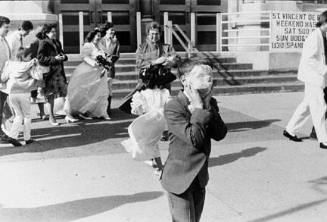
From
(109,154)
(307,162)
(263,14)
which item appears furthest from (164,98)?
(263,14)

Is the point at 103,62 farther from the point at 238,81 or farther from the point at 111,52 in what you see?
the point at 238,81

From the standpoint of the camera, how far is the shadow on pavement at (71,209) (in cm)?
471

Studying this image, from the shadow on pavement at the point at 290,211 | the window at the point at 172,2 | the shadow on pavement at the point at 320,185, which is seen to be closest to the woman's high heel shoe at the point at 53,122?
the shadow on pavement at the point at 320,185

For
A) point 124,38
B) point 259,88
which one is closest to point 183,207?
point 259,88

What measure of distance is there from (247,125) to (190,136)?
6126 mm

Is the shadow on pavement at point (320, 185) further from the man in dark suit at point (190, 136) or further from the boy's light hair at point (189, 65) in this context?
the boy's light hair at point (189, 65)

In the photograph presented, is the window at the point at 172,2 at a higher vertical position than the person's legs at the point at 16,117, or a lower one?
higher

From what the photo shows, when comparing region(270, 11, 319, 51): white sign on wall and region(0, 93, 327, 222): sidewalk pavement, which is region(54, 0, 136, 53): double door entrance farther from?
region(0, 93, 327, 222): sidewalk pavement

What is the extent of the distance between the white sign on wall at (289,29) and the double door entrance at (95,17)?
4511mm

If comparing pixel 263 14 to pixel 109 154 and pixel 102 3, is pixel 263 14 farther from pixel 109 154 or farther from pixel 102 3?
pixel 109 154

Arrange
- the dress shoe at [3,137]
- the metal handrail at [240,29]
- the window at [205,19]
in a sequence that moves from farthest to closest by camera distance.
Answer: the window at [205,19] < the metal handrail at [240,29] < the dress shoe at [3,137]

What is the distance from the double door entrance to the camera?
16016 mm

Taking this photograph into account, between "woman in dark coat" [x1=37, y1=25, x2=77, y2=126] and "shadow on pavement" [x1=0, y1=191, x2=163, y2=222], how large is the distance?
4.29 meters

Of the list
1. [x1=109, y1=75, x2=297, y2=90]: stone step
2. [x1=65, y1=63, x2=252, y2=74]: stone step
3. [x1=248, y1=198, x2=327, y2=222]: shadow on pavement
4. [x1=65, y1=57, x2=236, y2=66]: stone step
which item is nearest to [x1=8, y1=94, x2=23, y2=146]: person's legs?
[x1=248, y1=198, x2=327, y2=222]: shadow on pavement
